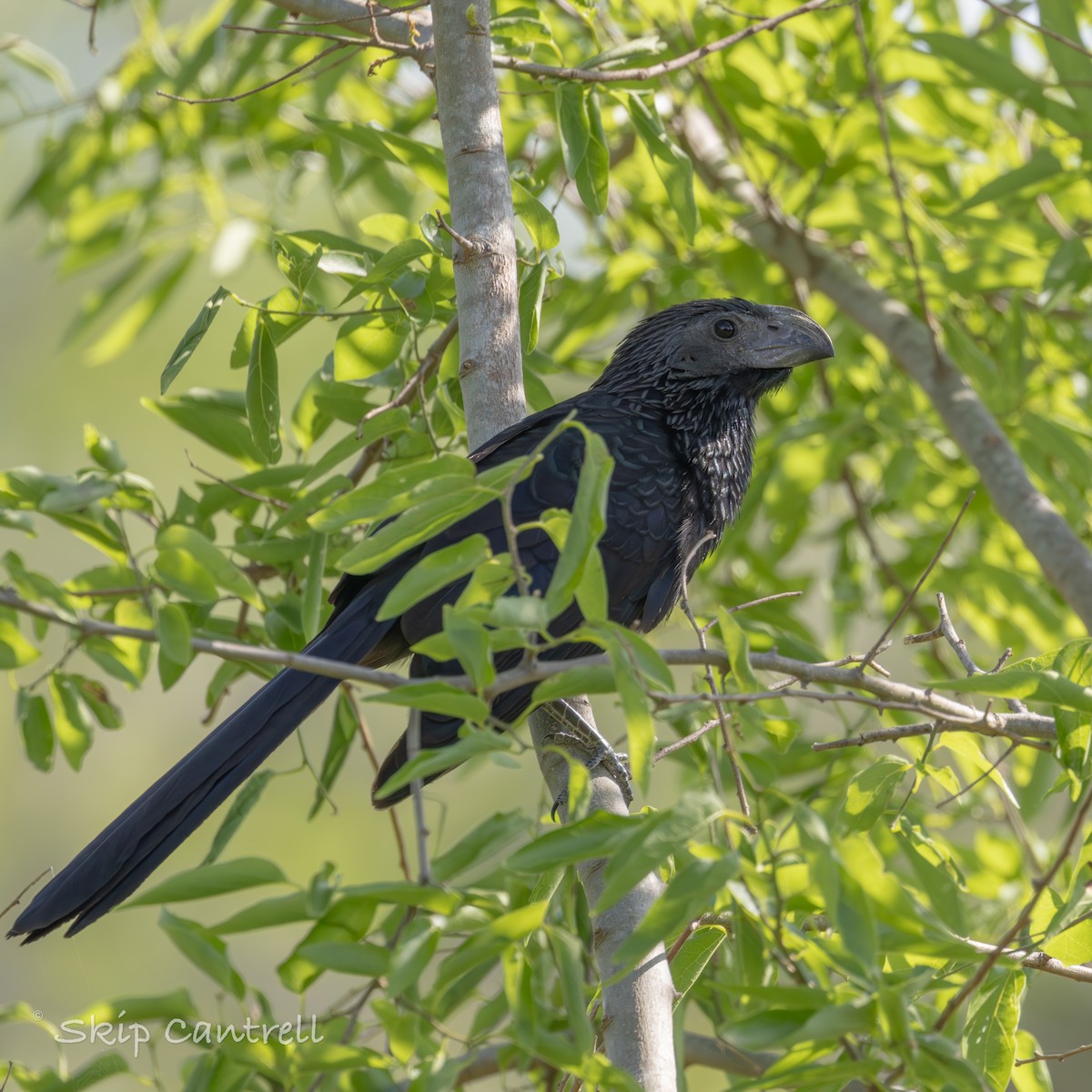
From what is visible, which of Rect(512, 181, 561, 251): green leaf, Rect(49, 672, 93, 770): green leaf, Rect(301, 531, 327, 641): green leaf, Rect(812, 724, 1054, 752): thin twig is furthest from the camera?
Rect(512, 181, 561, 251): green leaf

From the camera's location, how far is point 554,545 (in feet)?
8.04

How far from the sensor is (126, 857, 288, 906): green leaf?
1.22m

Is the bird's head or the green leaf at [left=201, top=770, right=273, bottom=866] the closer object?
the green leaf at [left=201, top=770, right=273, bottom=866]

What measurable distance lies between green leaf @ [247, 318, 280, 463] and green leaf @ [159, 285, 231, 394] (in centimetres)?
11

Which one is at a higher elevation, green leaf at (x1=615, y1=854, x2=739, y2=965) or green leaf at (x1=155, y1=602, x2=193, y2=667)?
green leaf at (x1=155, y1=602, x2=193, y2=667)

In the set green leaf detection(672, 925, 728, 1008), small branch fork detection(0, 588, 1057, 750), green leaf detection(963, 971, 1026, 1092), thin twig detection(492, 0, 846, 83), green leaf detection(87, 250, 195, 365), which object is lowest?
green leaf detection(963, 971, 1026, 1092)

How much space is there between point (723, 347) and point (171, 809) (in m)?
2.00

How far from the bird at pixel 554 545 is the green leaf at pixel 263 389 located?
1.21 feet

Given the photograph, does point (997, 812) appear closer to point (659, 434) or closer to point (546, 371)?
point (659, 434)

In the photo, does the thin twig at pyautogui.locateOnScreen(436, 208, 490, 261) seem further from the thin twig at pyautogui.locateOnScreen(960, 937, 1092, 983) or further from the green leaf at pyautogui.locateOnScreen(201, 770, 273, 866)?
the thin twig at pyautogui.locateOnScreen(960, 937, 1092, 983)

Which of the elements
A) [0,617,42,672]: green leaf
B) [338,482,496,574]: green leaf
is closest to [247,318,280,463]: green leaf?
[0,617,42,672]: green leaf

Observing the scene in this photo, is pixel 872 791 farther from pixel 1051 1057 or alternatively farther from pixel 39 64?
pixel 39 64

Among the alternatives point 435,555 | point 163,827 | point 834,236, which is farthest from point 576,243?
point 435,555

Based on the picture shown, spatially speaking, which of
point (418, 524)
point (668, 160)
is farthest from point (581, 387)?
point (418, 524)
